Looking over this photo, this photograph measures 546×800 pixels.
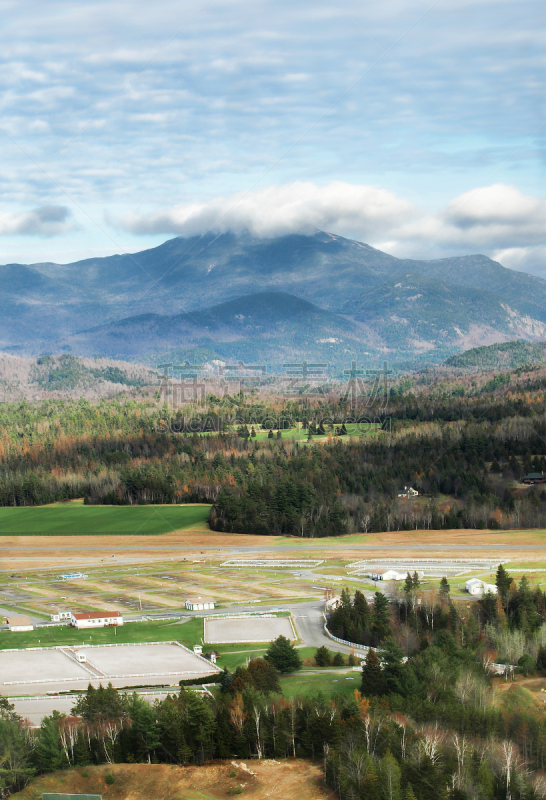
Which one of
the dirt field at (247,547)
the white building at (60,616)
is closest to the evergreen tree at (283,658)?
the white building at (60,616)

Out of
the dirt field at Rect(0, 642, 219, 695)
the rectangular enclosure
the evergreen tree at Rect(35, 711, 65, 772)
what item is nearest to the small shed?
the rectangular enclosure

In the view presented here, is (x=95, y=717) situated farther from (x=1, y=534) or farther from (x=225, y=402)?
(x=225, y=402)

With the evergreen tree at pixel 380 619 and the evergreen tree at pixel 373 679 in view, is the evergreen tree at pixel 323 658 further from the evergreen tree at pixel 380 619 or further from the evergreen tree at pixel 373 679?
the evergreen tree at pixel 373 679

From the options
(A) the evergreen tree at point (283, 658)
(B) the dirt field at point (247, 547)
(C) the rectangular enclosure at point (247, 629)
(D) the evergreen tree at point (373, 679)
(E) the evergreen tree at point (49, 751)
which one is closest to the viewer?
(E) the evergreen tree at point (49, 751)

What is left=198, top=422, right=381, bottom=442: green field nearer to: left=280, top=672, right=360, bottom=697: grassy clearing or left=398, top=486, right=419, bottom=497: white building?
left=398, top=486, right=419, bottom=497: white building

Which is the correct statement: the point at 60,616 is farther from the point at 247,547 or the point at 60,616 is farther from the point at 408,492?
the point at 408,492
